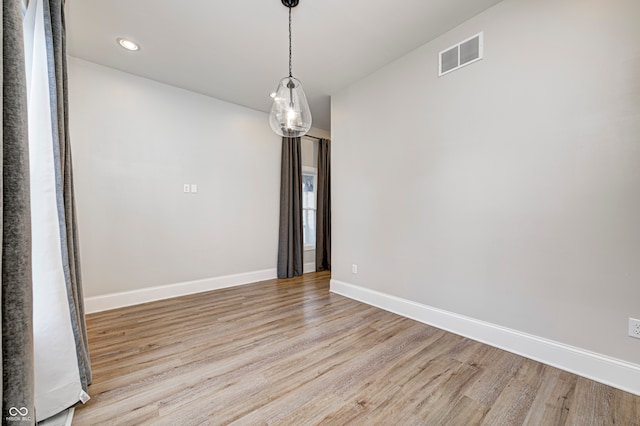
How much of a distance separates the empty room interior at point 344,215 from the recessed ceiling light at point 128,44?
0.04 metres

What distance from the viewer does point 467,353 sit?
6.77 feet

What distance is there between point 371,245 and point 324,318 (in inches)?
41.2

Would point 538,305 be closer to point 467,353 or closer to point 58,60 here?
point 467,353

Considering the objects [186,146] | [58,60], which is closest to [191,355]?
[58,60]

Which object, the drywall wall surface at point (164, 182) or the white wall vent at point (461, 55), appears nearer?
the white wall vent at point (461, 55)

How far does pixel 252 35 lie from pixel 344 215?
2291 millimetres

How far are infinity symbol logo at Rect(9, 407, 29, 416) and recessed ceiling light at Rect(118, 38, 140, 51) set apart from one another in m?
3.15

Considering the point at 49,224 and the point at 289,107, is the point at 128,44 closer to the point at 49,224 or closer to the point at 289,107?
the point at 289,107

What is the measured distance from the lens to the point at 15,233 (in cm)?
65

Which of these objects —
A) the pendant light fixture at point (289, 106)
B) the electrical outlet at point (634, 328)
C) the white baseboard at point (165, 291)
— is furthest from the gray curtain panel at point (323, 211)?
the electrical outlet at point (634, 328)

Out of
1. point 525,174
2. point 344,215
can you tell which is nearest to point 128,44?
point 344,215

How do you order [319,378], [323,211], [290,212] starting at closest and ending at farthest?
[319,378] < [290,212] < [323,211]

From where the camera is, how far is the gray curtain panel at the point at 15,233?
62 centimetres

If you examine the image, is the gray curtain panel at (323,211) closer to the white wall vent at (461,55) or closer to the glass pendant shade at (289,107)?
the white wall vent at (461,55)
